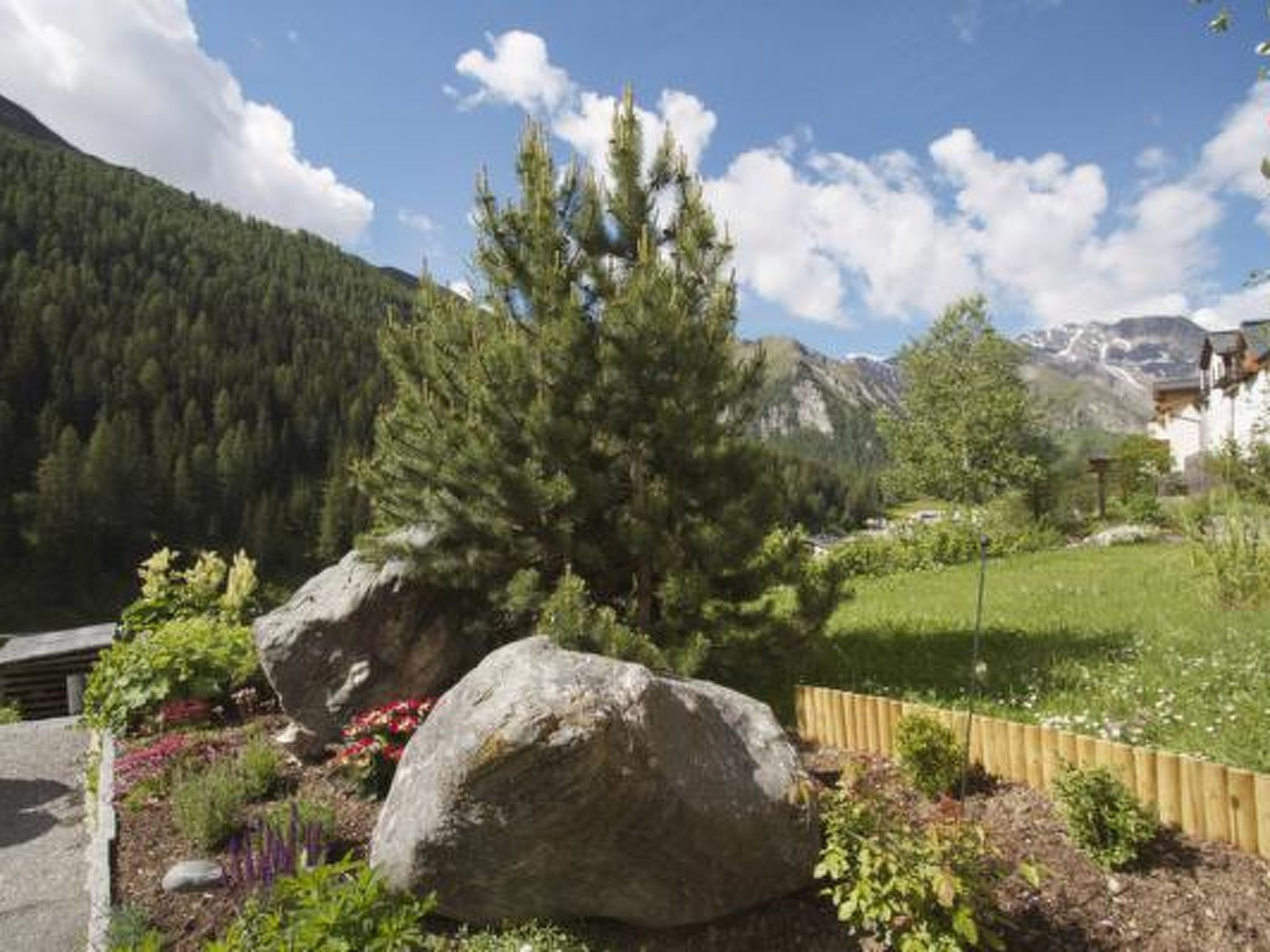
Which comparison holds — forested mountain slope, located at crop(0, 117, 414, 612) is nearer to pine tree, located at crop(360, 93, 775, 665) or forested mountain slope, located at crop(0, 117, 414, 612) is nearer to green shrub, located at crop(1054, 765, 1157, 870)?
pine tree, located at crop(360, 93, 775, 665)

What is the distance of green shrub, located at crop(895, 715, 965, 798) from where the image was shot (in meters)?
6.18

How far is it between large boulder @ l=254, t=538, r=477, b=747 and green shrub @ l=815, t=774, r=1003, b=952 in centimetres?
588

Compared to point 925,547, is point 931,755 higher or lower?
lower

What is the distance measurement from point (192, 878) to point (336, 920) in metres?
2.66

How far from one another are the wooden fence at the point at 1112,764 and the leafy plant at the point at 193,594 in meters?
12.2

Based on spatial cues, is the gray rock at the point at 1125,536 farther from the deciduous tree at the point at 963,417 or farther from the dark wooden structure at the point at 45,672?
the dark wooden structure at the point at 45,672

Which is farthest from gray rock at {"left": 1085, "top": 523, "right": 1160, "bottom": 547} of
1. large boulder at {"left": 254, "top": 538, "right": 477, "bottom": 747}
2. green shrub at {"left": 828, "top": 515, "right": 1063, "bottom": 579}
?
large boulder at {"left": 254, "top": 538, "right": 477, "bottom": 747}

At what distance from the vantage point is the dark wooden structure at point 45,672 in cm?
1691

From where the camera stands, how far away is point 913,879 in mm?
4172

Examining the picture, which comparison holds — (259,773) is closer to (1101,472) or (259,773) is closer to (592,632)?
(592,632)

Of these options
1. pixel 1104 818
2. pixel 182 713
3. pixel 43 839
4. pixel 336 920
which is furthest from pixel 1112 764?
pixel 182 713

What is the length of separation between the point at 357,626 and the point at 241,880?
10.9 ft

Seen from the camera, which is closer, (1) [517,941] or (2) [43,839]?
(1) [517,941]

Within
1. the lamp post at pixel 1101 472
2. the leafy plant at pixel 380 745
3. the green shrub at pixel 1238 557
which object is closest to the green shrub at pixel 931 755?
the leafy plant at pixel 380 745
